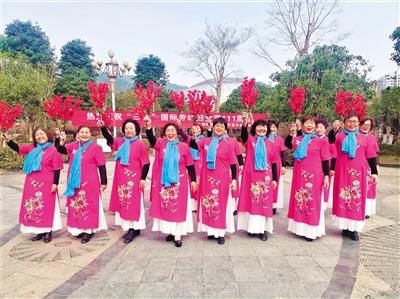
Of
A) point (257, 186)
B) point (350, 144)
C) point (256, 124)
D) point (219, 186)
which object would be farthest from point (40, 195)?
point (350, 144)

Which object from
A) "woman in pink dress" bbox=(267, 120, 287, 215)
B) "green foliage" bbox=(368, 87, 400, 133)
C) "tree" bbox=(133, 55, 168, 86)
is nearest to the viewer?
"woman in pink dress" bbox=(267, 120, 287, 215)

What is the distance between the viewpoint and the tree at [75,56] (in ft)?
96.6

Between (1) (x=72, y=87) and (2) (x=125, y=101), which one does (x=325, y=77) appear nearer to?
(2) (x=125, y=101)

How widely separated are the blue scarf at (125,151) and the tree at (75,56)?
2735 cm

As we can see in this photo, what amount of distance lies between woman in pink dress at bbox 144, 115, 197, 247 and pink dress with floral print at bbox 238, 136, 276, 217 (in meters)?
0.76

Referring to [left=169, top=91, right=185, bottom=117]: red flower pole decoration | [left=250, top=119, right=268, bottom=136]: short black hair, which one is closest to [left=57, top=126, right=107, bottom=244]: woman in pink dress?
[left=169, top=91, right=185, bottom=117]: red flower pole decoration

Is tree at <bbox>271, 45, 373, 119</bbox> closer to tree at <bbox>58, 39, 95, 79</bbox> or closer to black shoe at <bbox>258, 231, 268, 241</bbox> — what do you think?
black shoe at <bbox>258, 231, 268, 241</bbox>

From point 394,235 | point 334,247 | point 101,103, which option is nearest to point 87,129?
point 101,103

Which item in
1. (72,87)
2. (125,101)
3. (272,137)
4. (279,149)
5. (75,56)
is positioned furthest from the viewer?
(75,56)

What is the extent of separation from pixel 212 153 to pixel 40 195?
2.26 m

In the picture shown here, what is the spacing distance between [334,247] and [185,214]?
75.2 inches

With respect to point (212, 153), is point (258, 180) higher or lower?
lower

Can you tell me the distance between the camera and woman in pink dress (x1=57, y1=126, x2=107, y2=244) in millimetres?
4117

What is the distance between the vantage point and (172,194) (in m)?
4.03
